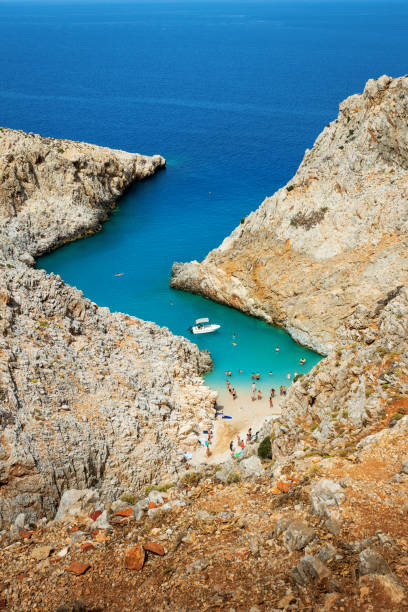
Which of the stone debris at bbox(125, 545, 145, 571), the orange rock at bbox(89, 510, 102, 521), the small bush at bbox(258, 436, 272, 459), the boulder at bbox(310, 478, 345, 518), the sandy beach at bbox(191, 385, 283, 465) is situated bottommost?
the sandy beach at bbox(191, 385, 283, 465)

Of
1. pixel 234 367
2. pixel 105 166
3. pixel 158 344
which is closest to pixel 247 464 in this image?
pixel 158 344

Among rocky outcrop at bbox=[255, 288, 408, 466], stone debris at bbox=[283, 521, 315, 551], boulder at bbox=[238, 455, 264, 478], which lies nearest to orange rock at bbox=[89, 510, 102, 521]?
boulder at bbox=[238, 455, 264, 478]

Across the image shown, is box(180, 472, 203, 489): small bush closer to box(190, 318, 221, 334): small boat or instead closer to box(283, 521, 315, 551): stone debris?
box(283, 521, 315, 551): stone debris

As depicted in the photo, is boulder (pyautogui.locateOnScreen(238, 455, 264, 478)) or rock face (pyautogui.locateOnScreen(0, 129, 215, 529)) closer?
boulder (pyautogui.locateOnScreen(238, 455, 264, 478))

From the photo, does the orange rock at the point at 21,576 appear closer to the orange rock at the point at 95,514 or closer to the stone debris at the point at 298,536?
the orange rock at the point at 95,514

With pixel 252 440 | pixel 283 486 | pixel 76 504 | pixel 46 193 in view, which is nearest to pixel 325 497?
pixel 283 486

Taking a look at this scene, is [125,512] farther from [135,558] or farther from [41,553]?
[135,558]
